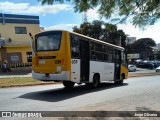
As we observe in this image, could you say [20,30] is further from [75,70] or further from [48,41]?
[75,70]

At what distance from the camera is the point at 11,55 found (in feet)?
133

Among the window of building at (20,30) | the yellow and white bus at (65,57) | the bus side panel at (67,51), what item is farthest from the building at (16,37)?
the bus side panel at (67,51)

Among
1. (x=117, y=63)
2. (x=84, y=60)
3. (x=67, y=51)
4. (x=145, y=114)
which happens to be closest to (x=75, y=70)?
(x=67, y=51)

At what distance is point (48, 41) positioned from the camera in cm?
1500

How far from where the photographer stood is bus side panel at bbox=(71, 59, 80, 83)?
581 inches

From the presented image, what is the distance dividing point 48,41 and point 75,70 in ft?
6.68

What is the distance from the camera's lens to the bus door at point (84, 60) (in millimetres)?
16005

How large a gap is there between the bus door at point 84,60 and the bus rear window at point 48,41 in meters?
1.85

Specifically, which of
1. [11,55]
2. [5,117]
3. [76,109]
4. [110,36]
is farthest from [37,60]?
[110,36]

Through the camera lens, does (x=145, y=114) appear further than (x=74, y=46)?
No

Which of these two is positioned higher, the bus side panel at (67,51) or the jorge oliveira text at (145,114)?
the bus side panel at (67,51)

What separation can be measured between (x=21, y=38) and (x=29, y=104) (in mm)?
32997

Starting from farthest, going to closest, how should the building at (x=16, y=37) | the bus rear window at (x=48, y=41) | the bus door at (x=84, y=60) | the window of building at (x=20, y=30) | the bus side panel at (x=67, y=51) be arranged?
the window of building at (x=20, y=30)
the building at (x=16, y=37)
the bus door at (x=84, y=60)
the bus rear window at (x=48, y=41)
the bus side panel at (x=67, y=51)

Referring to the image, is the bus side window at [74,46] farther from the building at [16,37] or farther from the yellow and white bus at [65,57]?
the building at [16,37]
